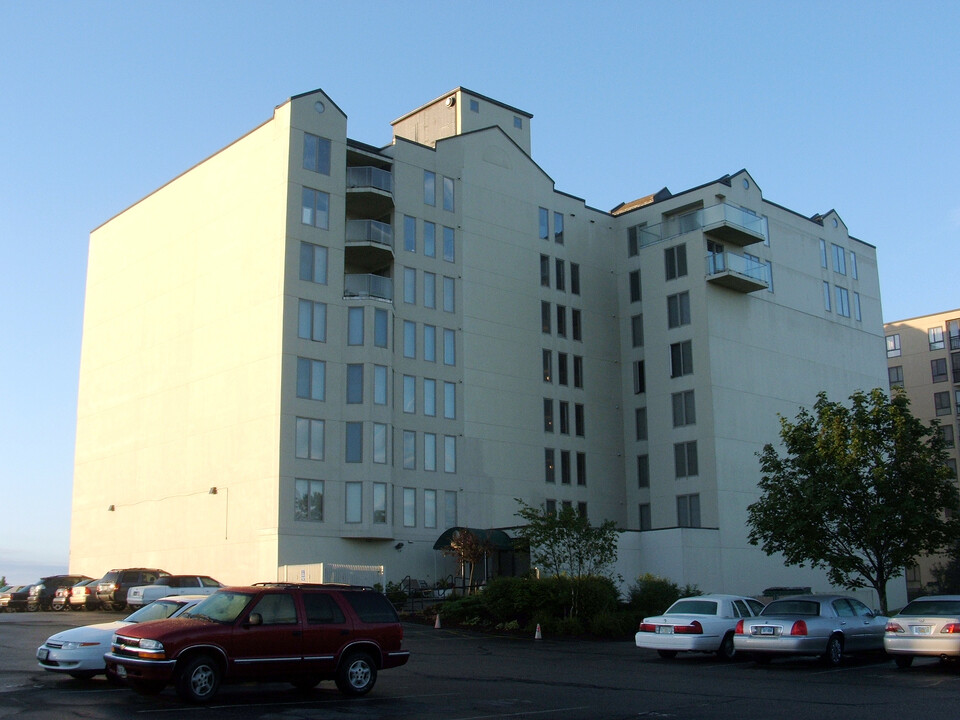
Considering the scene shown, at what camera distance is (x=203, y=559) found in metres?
47.7

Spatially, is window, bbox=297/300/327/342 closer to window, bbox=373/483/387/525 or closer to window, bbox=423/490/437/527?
window, bbox=373/483/387/525

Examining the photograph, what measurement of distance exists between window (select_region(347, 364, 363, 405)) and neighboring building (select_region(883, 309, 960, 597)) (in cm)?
5550

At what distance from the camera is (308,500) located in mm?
45312

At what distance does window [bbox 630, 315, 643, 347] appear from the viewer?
58412 mm

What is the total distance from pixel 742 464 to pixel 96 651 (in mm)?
39786

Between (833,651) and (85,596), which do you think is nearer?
(833,651)

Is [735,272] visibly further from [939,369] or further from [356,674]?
[939,369]

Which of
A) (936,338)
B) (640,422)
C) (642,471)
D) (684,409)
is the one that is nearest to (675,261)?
(684,409)

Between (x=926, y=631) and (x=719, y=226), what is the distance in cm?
3515

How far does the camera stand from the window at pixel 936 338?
87.8 m

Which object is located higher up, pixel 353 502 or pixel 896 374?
pixel 896 374

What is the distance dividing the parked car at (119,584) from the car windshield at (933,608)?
2865cm

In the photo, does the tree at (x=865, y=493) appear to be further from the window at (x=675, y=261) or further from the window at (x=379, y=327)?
the window at (x=675, y=261)

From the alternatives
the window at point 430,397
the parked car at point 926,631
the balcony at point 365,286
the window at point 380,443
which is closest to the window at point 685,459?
the window at point 430,397
